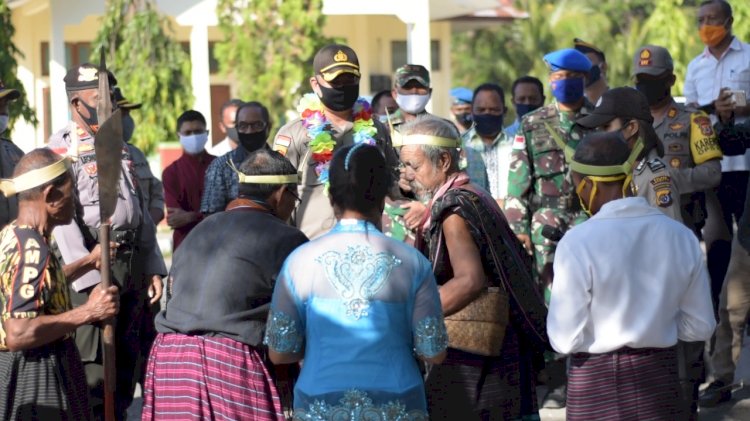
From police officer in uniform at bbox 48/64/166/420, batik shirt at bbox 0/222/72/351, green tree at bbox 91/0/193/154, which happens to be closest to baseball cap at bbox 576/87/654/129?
police officer in uniform at bbox 48/64/166/420

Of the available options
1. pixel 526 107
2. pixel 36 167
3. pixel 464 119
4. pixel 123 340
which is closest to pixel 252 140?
pixel 526 107

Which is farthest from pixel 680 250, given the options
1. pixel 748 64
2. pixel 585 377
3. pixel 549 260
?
pixel 748 64

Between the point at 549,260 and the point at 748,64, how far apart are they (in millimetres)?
2571

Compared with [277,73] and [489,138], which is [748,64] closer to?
[489,138]

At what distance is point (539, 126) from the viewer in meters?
9.06

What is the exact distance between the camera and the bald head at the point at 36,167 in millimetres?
5980

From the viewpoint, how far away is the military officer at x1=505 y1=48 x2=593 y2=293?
8.97 metres

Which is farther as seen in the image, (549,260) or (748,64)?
(748,64)

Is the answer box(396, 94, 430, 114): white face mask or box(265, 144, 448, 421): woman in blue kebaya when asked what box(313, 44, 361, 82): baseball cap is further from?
box(396, 94, 430, 114): white face mask

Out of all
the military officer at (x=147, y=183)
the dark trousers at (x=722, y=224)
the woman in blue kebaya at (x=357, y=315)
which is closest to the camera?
the woman in blue kebaya at (x=357, y=315)

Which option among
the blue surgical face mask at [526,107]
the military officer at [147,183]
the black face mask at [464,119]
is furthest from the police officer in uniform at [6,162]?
the black face mask at [464,119]

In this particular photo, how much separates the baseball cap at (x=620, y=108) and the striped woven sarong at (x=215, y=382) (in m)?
3.07

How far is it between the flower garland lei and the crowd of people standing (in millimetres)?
12

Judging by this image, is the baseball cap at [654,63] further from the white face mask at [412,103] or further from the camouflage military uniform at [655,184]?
the white face mask at [412,103]
